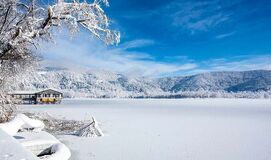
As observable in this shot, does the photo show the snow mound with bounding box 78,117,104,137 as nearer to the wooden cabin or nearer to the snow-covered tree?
the snow-covered tree

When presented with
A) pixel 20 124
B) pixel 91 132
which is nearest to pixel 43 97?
pixel 91 132

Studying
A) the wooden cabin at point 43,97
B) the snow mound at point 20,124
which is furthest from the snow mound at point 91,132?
the wooden cabin at point 43,97

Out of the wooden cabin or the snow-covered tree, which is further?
the wooden cabin

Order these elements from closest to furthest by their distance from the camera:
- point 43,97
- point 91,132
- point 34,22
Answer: point 34,22 → point 91,132 → point 43,97

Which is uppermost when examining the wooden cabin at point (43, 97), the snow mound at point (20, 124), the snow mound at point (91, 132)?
the wooden cabin at point (43, 97)

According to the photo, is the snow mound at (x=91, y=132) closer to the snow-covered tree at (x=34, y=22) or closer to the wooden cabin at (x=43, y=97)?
the snow-covered tree at (x=34, y=22)

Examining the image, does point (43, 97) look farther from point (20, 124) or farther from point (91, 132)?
point (20, 124)

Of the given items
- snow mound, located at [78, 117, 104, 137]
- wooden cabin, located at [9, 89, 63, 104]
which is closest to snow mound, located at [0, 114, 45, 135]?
snow mound, located at [78, 117, 104, 137]

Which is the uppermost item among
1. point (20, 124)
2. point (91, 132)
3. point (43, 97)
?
point (43, 97)

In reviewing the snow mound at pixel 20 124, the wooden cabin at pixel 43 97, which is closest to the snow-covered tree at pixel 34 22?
the snow mound at pixel 20 124

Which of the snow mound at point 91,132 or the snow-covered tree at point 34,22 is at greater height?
the snow-covered tree at point 34,22

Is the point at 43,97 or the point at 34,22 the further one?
the point at 43,97

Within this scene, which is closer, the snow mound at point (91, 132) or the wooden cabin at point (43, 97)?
the snow mound at point (91, 132)

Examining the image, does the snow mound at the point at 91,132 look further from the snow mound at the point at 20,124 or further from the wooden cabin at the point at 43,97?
the wooden cabin at the point at 43,97
